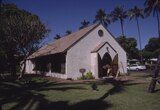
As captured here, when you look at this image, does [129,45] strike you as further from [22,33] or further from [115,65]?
[22,33]

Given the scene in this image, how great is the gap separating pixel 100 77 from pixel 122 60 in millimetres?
4523

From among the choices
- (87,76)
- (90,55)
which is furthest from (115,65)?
(87,76)

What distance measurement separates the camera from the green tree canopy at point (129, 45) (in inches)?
2835

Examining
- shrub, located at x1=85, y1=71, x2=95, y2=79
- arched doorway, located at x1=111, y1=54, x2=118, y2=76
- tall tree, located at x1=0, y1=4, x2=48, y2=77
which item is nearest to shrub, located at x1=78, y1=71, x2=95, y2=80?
shrub, located at x1=85, y1=71, x2=95, y2=79

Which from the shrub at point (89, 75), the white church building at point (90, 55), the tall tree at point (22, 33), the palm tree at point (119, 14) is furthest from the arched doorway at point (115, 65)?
the palm tree at point (119, 14)

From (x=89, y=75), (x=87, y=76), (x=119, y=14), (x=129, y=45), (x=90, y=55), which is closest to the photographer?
(x=87, y=76)

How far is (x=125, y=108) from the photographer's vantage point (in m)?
11.6

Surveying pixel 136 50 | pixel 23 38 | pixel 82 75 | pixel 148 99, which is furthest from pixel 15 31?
pixel 136 50

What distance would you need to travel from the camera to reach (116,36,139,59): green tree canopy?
72.0m

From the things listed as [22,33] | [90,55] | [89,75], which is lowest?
[89,75]

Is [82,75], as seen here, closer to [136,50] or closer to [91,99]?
[91,99]

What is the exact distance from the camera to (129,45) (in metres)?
73.9

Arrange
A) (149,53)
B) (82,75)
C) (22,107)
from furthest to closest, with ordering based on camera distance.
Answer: (149,53) < (82,75) < (22,107)

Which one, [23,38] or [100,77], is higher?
[23,38]
